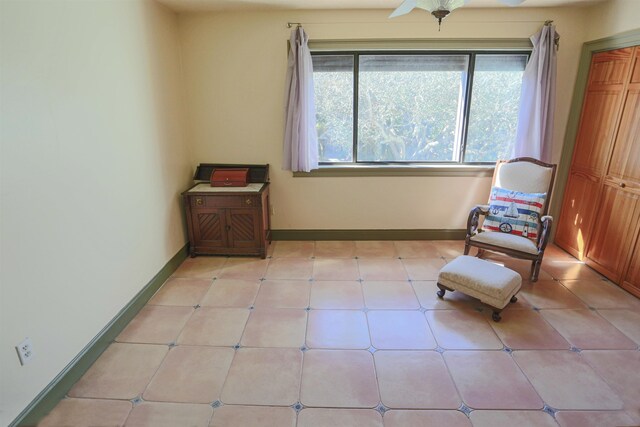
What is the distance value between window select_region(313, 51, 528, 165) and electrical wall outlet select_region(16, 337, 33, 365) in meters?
2.92

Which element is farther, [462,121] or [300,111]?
[462,121]

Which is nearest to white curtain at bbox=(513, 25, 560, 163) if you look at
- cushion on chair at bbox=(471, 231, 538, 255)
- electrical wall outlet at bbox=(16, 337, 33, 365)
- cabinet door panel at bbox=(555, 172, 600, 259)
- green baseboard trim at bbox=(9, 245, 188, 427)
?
cabinet door panel at bbox=(555, 172, 600, 259)

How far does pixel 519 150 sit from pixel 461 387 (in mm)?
2581

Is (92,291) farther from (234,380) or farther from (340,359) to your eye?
(340,359)

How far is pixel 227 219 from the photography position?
3598 mm

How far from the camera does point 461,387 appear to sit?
6.73 ft

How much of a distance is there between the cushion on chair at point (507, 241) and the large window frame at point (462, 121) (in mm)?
886

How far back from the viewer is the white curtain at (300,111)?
3.47 meters

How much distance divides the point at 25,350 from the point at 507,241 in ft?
11.3

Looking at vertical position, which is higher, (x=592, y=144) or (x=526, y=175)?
(x=592, y=144)

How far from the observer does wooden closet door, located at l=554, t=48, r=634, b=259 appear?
124 inches

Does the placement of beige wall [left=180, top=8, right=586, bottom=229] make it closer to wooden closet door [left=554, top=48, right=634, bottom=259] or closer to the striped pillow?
wooden closet door [left=554, top=48, right=634, bottom=259]

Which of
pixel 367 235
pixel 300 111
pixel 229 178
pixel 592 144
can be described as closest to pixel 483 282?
pixel 367 235

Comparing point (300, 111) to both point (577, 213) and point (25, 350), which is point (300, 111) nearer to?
point (25, 350)
